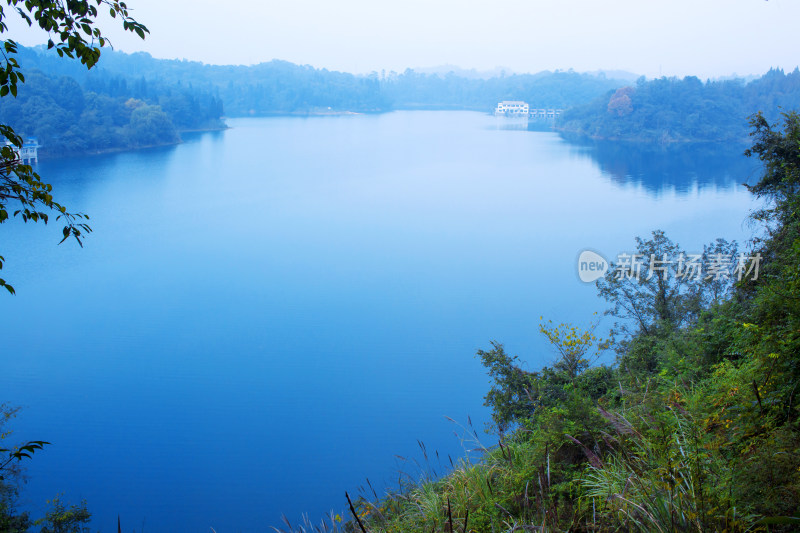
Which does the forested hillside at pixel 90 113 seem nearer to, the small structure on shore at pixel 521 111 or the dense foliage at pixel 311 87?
the dense foliage at pixel 311 87

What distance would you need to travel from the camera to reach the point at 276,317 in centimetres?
1241

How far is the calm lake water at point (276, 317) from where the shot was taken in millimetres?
8078

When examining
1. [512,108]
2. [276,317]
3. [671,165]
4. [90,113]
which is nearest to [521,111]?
[512,108]

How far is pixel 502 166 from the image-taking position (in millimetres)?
31578

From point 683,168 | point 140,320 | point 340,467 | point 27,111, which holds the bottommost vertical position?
point 340,467

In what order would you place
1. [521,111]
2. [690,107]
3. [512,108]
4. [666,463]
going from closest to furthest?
[666,463]
[690,107]
[521,111]
[512,108]

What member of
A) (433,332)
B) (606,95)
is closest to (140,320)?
(433,332)

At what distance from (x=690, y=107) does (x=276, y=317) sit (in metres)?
38.7

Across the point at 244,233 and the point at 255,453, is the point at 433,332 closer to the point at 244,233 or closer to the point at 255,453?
the point at 255,453

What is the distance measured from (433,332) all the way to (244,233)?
10.1 m

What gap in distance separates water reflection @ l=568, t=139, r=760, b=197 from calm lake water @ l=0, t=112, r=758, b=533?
1.47ft

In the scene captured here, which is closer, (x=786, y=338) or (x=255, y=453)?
(x=786, y=338)

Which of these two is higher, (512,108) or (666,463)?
(512,108)

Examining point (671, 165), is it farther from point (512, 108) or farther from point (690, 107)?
point (512, 108)
